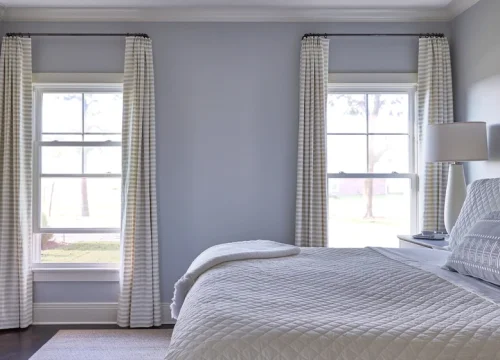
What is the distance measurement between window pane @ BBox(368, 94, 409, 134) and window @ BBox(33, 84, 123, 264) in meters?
2.30

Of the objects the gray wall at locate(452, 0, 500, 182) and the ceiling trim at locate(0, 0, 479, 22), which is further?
the ceiling trim at locate(0, 0, 479, 22)

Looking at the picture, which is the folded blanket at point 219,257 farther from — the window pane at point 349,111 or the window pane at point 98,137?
the window pane at point 98,137

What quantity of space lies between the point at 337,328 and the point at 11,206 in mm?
3414

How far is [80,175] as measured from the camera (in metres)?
3.95

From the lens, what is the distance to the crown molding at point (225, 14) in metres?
3.77

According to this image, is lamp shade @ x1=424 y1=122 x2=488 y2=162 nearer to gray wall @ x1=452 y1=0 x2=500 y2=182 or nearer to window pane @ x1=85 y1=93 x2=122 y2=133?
gray wall @ x1=452 y1=0 x2=500 y2=182

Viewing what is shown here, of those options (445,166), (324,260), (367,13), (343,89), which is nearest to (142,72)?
(343,89)

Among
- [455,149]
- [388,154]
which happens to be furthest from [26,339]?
[455,149]

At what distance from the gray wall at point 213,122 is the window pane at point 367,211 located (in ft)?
1.46

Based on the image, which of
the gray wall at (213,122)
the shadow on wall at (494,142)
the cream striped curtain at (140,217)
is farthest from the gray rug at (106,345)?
the shadow on wall at (494,142)

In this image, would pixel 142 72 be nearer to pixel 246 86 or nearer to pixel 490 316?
pixel 246 86

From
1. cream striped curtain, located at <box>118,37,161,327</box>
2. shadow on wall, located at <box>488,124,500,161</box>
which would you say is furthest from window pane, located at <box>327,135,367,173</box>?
cream striped curtain, located at <box>118,37,161,327</box>

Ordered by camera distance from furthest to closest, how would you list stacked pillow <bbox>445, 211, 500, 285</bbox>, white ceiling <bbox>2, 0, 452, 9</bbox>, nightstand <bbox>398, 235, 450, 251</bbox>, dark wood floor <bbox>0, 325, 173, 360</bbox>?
1. white ceiling <bbox>2, 0, 452, 9</bbox>
2. dark wood floor <bbox>0, 325, 173, 360</bbox>
3. nightstand <bbox>398, 235, 450, 251</bbox>
4. stacked pillow <bbox>445, 211, 500, 285</bbox>

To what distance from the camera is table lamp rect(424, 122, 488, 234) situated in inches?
119
